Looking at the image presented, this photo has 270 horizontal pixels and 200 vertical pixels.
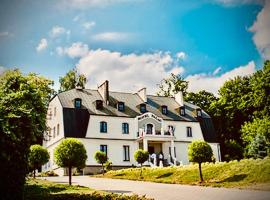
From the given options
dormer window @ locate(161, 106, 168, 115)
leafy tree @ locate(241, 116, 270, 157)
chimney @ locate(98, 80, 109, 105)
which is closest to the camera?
leafy tree @ locate(241, 116, 270, 157)

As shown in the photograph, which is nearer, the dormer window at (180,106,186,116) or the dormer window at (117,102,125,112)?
the dormer window at (117,102,125,112)

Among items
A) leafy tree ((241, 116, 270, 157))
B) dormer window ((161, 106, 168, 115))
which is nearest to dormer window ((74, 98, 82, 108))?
dormer window ((161, 106, 168, 115))

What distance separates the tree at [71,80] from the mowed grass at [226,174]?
90.7 feet

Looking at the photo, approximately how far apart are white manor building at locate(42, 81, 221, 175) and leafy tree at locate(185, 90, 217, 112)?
9292 mm

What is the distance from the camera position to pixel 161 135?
1550 inches

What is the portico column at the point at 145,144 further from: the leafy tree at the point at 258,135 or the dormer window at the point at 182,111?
the leafy tree at the point at 258,135

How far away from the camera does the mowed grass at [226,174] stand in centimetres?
1734

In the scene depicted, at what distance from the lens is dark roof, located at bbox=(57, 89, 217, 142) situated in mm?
37438

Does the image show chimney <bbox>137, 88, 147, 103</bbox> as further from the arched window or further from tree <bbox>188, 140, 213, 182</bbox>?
tree <bbox>188, 140, 213, 182</bbox>

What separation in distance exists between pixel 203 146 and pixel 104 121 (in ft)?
63.1

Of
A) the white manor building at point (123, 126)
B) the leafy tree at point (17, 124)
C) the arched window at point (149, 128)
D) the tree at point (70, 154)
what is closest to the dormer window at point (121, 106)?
the white manor building at point (123, 126)

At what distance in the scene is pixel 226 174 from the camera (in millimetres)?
19922

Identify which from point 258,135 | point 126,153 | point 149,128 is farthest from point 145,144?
point 258,135

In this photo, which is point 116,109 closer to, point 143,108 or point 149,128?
point 143,108
